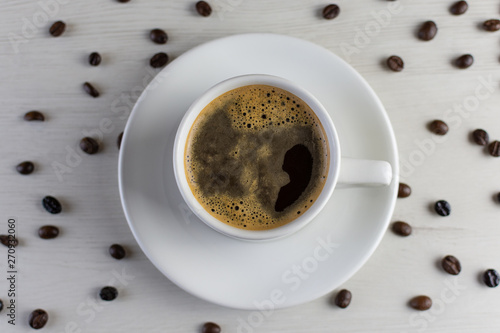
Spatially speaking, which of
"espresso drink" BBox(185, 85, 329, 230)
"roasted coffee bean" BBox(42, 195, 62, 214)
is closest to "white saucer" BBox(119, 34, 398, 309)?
"espresso drink" BBox(185, 85, 329, 230)

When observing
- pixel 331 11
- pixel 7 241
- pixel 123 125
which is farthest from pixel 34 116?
pixel 331 11

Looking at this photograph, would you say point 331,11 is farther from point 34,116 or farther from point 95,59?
point 34,116

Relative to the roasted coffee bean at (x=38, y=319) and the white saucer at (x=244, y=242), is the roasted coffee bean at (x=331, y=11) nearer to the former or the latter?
the white saucer at (x=244, y=242)

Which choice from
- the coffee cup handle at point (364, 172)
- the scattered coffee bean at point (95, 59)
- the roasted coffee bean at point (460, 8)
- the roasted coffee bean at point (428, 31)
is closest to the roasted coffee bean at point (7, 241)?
the scattered coffee bean at point (95, 59)

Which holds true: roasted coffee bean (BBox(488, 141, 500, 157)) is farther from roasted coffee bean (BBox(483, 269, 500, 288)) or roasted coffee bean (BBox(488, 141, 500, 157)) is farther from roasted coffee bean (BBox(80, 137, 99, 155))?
roasted coffee bean (BBox(80, 137, 99, 155))

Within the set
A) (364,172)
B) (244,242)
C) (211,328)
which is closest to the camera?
(364,172)

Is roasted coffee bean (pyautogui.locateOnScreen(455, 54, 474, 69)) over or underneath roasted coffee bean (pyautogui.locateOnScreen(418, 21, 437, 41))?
underneath

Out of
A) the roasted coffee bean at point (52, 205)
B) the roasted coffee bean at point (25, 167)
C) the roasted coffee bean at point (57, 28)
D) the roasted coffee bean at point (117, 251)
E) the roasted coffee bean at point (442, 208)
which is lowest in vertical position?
the roasted coffee bean at point (117, 251)
